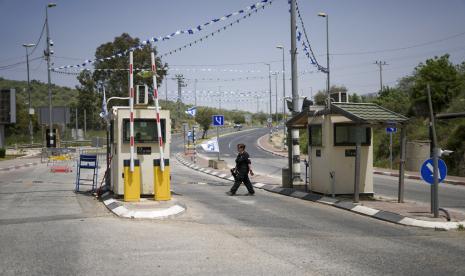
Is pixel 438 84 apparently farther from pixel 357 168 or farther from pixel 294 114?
pixel 357 168

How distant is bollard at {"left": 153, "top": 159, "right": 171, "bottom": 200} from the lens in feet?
42.2

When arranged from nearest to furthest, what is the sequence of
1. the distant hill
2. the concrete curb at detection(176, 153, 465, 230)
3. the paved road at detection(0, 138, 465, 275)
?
the paved road at detection(0, 138, 465, 275) → the concrete curb at detection(176, 153, 465, 230) → the distant hill

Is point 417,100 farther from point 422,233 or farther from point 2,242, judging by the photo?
point 2,242

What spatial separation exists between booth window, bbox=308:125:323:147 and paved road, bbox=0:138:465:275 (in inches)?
97.2

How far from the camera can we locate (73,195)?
15.4m

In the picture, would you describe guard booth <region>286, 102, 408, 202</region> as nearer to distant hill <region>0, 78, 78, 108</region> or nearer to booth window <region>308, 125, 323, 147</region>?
booth window <region>308, 125, 323, 147</region>

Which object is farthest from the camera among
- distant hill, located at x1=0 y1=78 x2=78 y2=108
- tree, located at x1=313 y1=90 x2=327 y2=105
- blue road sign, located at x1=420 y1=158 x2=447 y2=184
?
distant hill, located at x1=0 y1=78 x2=78 y2=108

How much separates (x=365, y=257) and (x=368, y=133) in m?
7.13

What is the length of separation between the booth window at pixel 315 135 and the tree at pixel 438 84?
888 inches

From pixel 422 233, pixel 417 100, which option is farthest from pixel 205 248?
pixel 417 100

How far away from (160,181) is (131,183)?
67 cm

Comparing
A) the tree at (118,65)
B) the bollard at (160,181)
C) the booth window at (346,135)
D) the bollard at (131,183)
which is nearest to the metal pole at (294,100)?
the booth window at (346,135)

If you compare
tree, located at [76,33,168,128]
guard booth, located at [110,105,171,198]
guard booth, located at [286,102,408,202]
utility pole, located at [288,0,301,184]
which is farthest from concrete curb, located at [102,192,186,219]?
tree, located at [76,33,168,128]

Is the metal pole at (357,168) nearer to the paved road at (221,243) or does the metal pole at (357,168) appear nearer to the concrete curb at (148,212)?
the paved road at (221,243)
